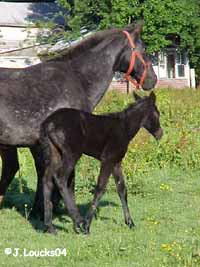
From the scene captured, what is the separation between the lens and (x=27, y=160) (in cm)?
1314

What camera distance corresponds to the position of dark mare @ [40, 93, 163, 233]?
7.99 m

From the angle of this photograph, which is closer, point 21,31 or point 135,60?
point 135,60

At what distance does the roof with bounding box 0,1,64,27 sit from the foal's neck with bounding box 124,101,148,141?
36160 millimetres

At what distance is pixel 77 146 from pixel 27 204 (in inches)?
89.3

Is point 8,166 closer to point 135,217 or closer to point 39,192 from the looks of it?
point 39,192

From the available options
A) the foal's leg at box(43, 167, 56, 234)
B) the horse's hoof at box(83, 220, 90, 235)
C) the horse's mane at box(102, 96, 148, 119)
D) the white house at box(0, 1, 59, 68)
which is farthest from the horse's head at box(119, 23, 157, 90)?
the white house at box(0, 1, 59, 68)

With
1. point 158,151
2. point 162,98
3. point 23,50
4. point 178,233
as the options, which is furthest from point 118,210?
point 23,50

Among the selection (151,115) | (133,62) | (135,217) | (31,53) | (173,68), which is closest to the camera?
(151,115)

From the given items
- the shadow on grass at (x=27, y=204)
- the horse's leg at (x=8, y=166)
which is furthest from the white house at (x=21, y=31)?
the horse's leg at (x=8, y=166)

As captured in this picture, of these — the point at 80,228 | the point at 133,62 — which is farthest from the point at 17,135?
the point at 133,62

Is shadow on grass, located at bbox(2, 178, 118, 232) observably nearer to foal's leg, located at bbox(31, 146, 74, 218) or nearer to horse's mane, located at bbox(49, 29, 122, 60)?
foal's leg, located at bbox(31, 146, 74, 218)

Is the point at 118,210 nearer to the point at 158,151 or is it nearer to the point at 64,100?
the point at 64,100

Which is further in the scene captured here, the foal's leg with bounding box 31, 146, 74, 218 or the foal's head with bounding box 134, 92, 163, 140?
the foal's leg with bounding box 31, 146, 74, 218

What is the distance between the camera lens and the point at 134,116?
335 inches
